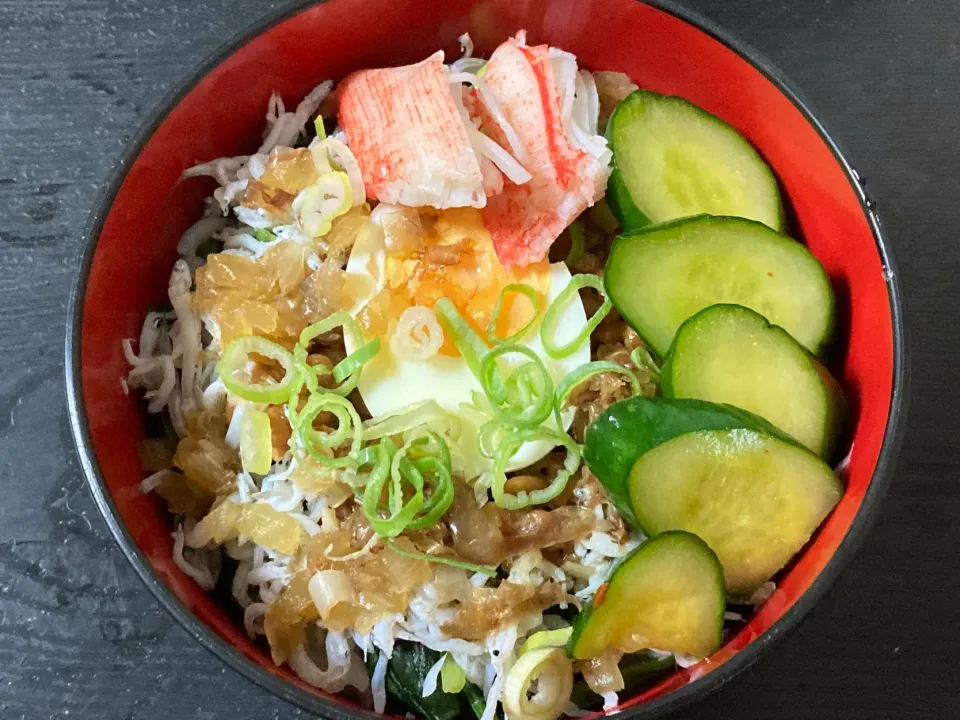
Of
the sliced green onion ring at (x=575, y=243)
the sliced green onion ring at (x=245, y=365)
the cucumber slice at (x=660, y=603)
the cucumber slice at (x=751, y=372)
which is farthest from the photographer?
the sliced green onion ring at (x=575, y=243)

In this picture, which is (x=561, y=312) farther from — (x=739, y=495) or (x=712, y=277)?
(x=739, y=495)

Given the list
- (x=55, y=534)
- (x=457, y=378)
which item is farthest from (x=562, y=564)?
(x=55, y=534)

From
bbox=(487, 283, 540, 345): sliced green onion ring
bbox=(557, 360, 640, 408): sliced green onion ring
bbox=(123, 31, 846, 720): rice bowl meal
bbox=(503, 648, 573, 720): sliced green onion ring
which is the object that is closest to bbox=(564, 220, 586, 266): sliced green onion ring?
bbox=(123, 31, 846, 720): rice bowl meal

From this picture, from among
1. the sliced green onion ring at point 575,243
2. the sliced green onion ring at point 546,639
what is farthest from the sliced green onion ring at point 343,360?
the sliced green onion ring at point 546,639

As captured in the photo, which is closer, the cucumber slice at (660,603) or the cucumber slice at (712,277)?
the cucumber slice at (660,603)

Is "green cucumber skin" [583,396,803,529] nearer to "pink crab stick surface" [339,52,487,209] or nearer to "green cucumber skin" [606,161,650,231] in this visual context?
"green cucumber skin" [606,161,650,231]

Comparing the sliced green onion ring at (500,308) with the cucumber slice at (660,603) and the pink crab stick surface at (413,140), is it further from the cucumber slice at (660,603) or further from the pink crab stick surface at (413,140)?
the cucumber slice at (660,603)

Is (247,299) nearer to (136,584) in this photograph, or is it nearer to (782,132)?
(136,584)
